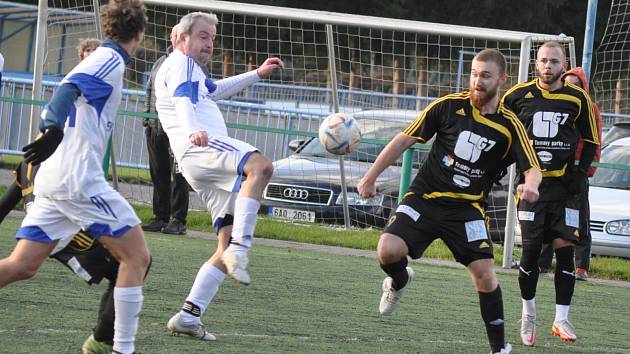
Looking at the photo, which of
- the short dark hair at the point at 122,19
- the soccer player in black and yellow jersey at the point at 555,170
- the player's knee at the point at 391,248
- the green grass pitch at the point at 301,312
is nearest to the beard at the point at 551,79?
the soccer player in black and yellow jersey at the point at 555,170

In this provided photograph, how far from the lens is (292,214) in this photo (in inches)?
566

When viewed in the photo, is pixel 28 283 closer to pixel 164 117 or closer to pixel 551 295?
pixel 164 117

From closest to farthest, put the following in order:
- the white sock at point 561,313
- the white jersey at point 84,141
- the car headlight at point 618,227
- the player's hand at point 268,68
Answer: the white jersey at point 84,141, the player's hand at point 268,68, the white sock at point 561,313, the car headlight at point 618,227

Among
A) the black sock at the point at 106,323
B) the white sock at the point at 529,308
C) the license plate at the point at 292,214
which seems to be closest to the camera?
the black sock at the point at 106,323

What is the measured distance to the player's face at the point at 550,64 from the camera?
830 cm

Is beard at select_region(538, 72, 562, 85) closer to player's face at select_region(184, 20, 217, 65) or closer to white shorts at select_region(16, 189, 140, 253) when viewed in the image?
player's face at select_region(184, 20, 217, 65)

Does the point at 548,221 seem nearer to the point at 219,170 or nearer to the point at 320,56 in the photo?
the point at 219,170

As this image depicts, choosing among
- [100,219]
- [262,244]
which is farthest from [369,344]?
[262,244]

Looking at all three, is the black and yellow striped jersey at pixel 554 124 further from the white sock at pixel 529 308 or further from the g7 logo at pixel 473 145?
the g7 logo at pixel 473 145

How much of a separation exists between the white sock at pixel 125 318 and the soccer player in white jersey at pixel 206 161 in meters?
1.10

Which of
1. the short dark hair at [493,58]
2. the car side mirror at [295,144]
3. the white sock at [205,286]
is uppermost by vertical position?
the short dark hair at [493,58]

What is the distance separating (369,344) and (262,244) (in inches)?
236

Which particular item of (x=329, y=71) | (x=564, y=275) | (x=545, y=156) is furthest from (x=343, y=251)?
(x=545, y=156)

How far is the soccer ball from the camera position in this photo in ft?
26.0
